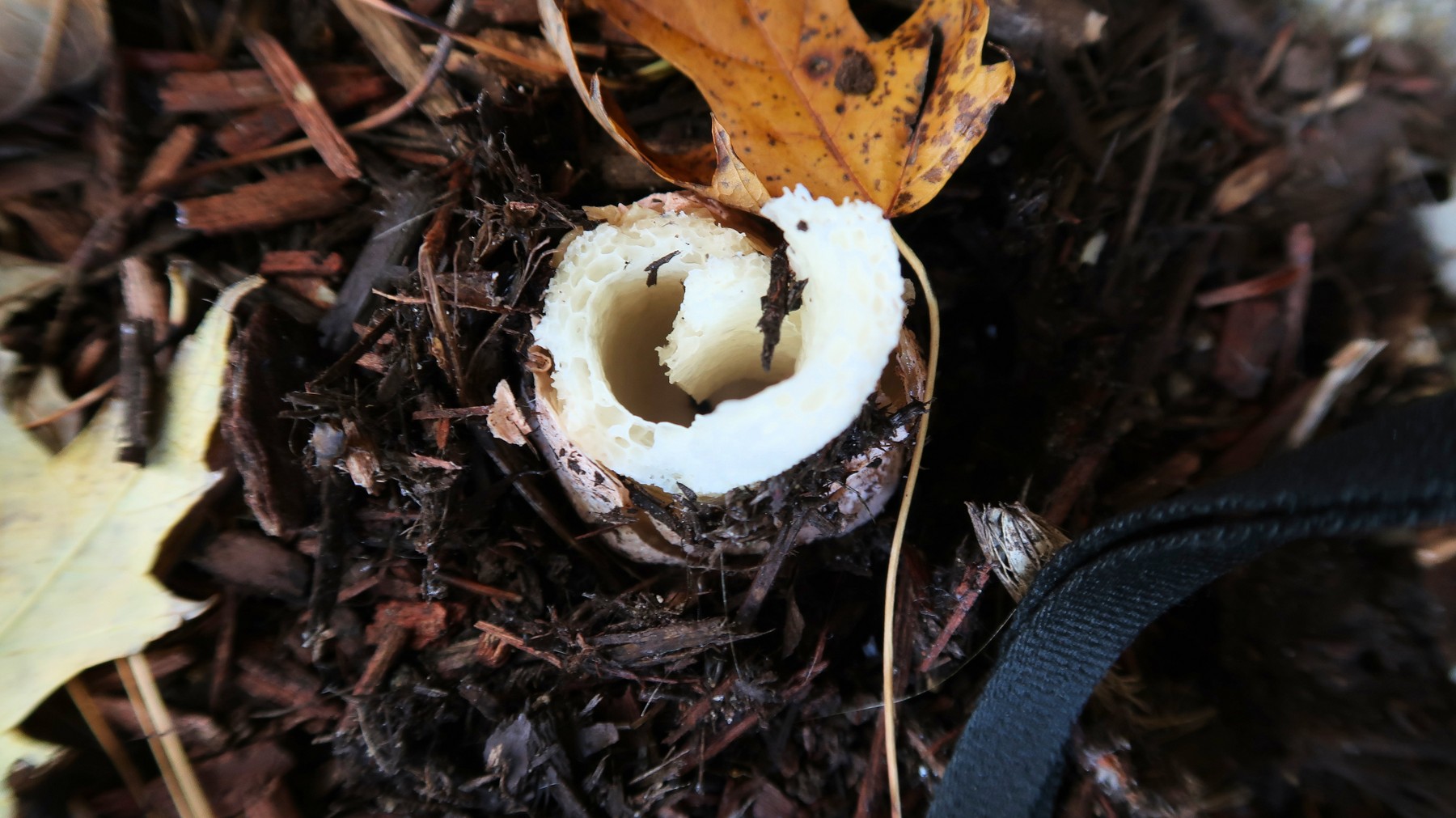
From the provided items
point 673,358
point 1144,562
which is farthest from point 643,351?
Answer: point 1144,562

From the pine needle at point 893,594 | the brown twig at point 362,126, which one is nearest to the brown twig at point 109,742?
the brown twig at point 362,126

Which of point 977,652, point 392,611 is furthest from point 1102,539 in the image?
point 392,611

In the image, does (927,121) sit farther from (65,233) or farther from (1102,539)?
(65,233)

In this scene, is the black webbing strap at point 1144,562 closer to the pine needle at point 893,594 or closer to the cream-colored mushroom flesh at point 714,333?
the pine needle at point 893,594

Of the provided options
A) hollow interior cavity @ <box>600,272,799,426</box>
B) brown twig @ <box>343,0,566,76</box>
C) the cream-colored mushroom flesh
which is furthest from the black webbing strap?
brown twig @ <box>343,0,566,76</box>

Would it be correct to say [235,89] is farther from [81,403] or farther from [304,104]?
[81,403]
